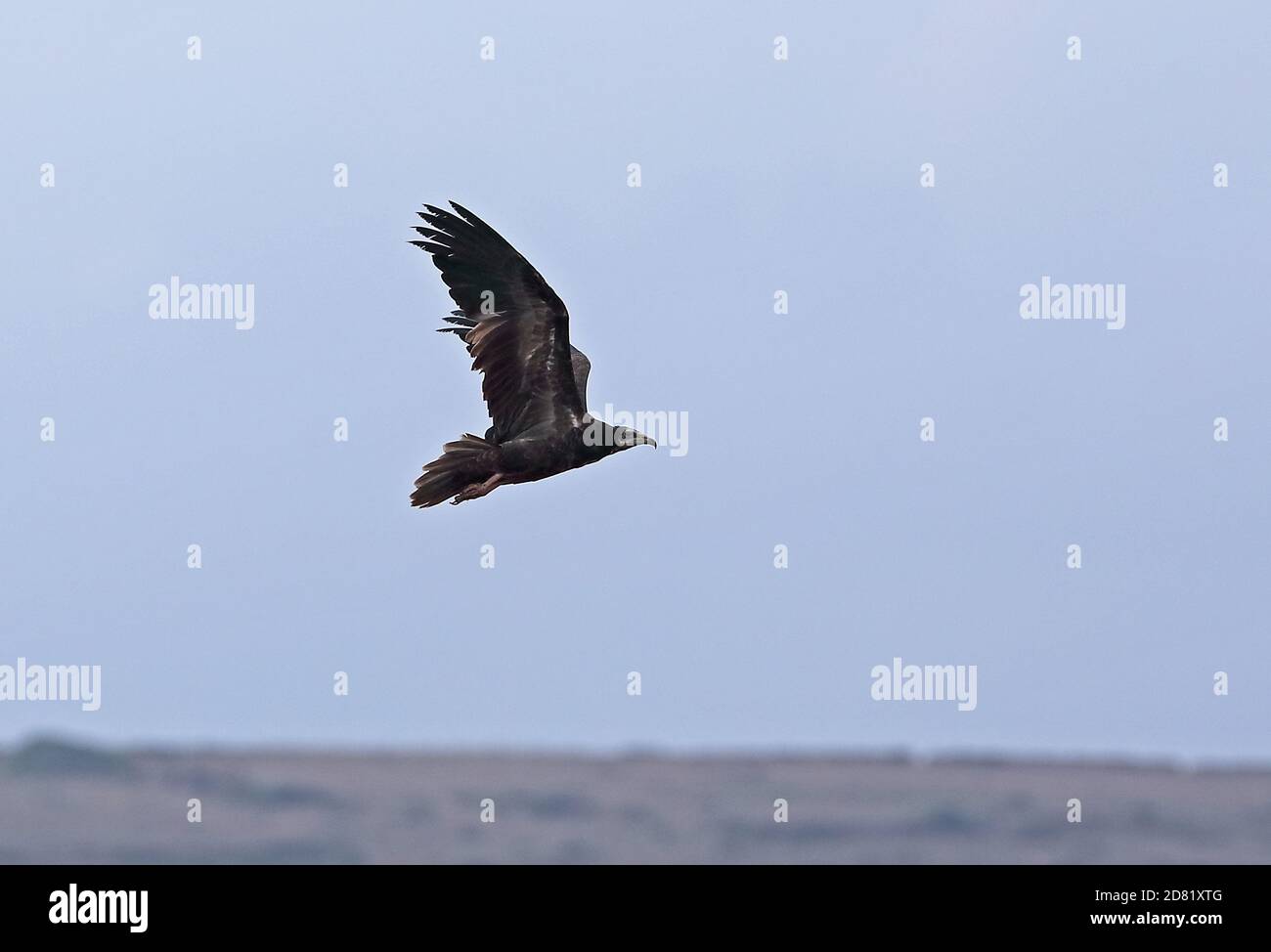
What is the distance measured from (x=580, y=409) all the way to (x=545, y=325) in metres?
0.91

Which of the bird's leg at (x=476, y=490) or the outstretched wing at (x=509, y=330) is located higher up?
the outstretched wing at (x=509, y=330)

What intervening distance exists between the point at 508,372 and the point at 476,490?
1.23 m

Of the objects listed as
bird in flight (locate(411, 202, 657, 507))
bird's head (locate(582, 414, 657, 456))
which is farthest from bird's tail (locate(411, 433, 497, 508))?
bird's head (locate(582, 414, 657, 456))

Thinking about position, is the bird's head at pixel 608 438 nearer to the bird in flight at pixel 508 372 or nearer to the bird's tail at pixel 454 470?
the bird in flight at pixel 508 372

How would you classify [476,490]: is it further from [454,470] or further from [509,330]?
[509,330]

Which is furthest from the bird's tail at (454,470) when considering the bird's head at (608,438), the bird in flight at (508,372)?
the bird's head at (608,438)

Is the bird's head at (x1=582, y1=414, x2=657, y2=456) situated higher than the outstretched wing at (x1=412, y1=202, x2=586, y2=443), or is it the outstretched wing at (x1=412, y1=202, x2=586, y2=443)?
the outstretched wing at (x1=412, y1=202, x2=586, y2=443)

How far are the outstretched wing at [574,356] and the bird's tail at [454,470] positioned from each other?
1.08 m

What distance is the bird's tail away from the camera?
19625 mm

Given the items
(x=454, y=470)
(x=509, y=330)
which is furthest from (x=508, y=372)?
(x=454, y=470)

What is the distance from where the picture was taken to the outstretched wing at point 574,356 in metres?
20.1

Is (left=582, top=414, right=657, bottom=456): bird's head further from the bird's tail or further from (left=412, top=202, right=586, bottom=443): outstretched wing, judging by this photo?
the bird's tail

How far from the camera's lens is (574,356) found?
21047mm
